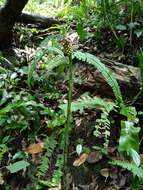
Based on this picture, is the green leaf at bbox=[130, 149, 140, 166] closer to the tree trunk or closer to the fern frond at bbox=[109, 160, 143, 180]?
the fern frond at bbox=[109, 160, 143, 180]

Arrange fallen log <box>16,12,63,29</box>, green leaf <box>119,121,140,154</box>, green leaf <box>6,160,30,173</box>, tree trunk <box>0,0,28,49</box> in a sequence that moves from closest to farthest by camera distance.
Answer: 1. green leaf <box>119,121,140,154</box>
2. green leaf <box>6,160,30,173</box>
3. tree trunk <box>0,0,28,49</box>
4. fallen log <box>16,12,63,29</box>

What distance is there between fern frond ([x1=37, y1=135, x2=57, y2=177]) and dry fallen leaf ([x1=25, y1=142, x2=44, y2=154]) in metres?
0.08

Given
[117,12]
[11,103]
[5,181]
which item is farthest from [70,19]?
[5,181]

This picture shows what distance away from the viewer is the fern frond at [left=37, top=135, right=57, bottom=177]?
2.96 m

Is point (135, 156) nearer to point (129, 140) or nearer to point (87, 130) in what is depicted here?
point (129, 140)

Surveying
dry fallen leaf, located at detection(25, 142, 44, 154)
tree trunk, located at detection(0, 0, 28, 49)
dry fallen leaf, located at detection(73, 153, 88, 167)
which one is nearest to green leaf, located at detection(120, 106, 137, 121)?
dry fallen leaf, located at detection(73, 153, 88, 167)

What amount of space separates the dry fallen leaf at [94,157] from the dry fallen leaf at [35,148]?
0.39 m

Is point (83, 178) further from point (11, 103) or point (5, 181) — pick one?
point (11, 103)

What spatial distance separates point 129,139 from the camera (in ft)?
8.66

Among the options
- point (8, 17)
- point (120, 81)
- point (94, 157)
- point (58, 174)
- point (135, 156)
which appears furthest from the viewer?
point (8, 17)

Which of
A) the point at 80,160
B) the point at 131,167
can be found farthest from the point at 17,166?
the point at 131,167

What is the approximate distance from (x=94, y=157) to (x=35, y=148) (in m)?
0.48

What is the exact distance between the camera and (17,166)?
3000 millimetres

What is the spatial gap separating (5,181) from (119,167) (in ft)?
2.81
